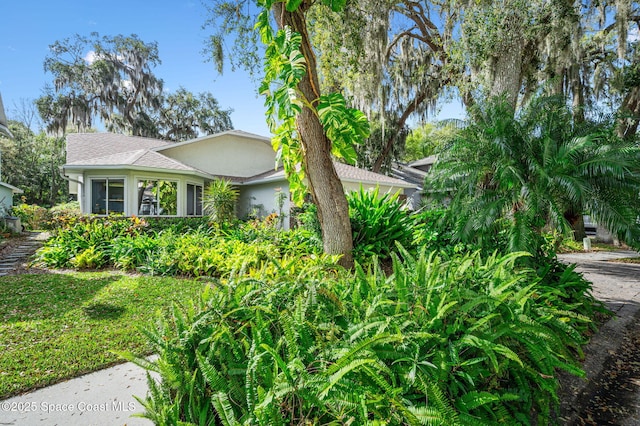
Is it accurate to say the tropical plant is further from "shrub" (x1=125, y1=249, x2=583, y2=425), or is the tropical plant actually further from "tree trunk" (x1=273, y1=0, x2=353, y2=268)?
"shrub" (x1=125, y1=249, x2=583, y2=425)

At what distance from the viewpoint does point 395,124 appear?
17641mm

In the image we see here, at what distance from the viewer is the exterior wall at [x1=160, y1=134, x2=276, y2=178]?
50.9ft

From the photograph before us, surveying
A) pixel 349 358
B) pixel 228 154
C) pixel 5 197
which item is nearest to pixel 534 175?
pixel 349 358

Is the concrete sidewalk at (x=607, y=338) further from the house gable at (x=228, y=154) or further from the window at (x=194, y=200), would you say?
the window at (x=194, y=200)

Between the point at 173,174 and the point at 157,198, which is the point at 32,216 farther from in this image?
the point at 173,174

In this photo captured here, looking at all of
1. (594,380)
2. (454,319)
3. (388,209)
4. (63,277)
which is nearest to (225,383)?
(454,319)

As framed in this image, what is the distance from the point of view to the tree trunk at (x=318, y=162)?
4.65 m

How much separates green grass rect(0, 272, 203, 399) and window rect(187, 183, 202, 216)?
7.89 metres

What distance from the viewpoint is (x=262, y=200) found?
14.7 metres

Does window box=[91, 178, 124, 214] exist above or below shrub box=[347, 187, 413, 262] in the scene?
above

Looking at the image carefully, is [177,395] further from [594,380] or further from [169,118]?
[169,118]

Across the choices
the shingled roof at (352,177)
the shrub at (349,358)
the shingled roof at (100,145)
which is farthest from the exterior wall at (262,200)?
the shrub at (349,358)

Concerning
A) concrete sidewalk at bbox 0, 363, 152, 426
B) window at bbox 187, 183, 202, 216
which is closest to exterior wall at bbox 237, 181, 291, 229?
window at bbox 187, 183, 202, 216

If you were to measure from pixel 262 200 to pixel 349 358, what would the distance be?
44.7 feet
